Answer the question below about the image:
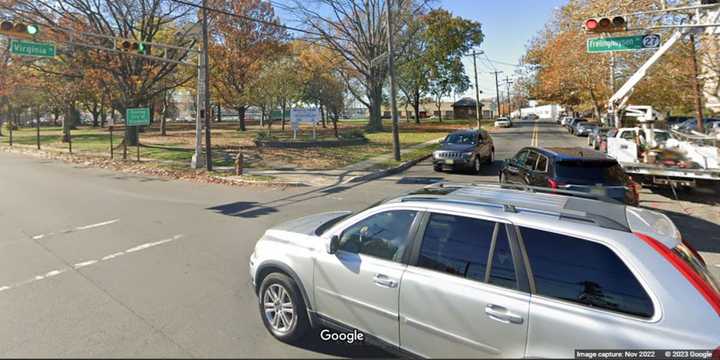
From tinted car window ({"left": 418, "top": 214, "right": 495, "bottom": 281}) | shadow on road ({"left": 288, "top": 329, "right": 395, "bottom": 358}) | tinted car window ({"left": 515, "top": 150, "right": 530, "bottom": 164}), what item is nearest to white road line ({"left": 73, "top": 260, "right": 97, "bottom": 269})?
shadow on road ({"left": 288, "top": 329, "right": 395, "bottom": 358})

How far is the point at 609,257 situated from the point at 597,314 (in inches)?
14.1

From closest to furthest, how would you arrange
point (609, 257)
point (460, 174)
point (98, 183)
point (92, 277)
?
point (609, 257) < point (92, 277) < point (98, 183) < point (460, 174)

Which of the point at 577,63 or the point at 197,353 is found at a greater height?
the point at 577,63

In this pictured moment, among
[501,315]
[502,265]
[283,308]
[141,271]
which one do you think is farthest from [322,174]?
[501,315]

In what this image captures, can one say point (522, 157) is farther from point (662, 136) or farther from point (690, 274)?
point (690, 274)

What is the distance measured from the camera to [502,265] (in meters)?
2.54

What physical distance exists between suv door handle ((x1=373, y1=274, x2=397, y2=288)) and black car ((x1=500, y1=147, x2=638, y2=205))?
17.4 ft

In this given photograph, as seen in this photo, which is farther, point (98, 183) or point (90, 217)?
point (98, 183)

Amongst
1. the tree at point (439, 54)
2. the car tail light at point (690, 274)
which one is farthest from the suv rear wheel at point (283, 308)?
the tree at point (439, 54)

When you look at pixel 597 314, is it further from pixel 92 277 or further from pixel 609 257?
pixel 92 277

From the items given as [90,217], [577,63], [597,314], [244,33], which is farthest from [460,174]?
[244,33]

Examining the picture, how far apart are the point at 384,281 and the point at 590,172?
5880 millimetres

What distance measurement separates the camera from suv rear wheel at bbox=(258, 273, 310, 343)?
3383 mm

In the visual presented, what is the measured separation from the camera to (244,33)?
113 feet
